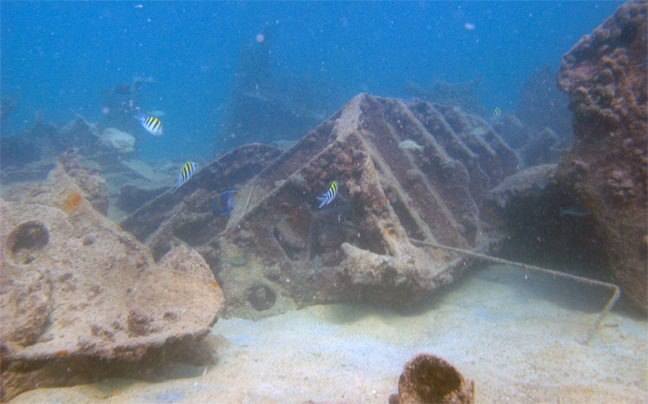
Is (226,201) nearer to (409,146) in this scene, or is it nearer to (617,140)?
(409,146)

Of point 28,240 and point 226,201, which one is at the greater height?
point 226,201

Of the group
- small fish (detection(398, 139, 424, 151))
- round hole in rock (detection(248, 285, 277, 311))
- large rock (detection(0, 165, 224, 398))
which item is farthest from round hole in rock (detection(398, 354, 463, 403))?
small fish (detection(398, 139, 424, 151))

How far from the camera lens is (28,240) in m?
3.65

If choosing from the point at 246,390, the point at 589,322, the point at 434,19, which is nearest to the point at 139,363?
the point at 246,390

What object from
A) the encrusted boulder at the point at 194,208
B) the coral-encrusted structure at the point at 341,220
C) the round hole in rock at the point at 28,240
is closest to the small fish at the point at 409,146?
the coral-encrusted structure at the point at 341,220

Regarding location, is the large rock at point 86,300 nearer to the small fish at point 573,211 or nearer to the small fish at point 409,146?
the small fish at point 409,146

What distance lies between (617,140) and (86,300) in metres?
6.48

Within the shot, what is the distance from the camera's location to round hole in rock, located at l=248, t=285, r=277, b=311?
456 cm

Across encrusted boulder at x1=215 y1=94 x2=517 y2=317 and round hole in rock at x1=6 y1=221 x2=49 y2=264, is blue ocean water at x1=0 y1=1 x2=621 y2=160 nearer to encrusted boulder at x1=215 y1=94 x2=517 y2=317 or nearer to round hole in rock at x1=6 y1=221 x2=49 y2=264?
encrusted boulder at x1=215 y1=94 x2=517 y2=317

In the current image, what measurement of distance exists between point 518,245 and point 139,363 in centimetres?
595

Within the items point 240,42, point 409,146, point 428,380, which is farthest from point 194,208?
point 240,42

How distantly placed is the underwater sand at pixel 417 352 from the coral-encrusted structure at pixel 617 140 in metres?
0.85

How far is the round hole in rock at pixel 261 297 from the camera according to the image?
15.0 ft

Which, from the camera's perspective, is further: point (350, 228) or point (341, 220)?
point (341, 220)
